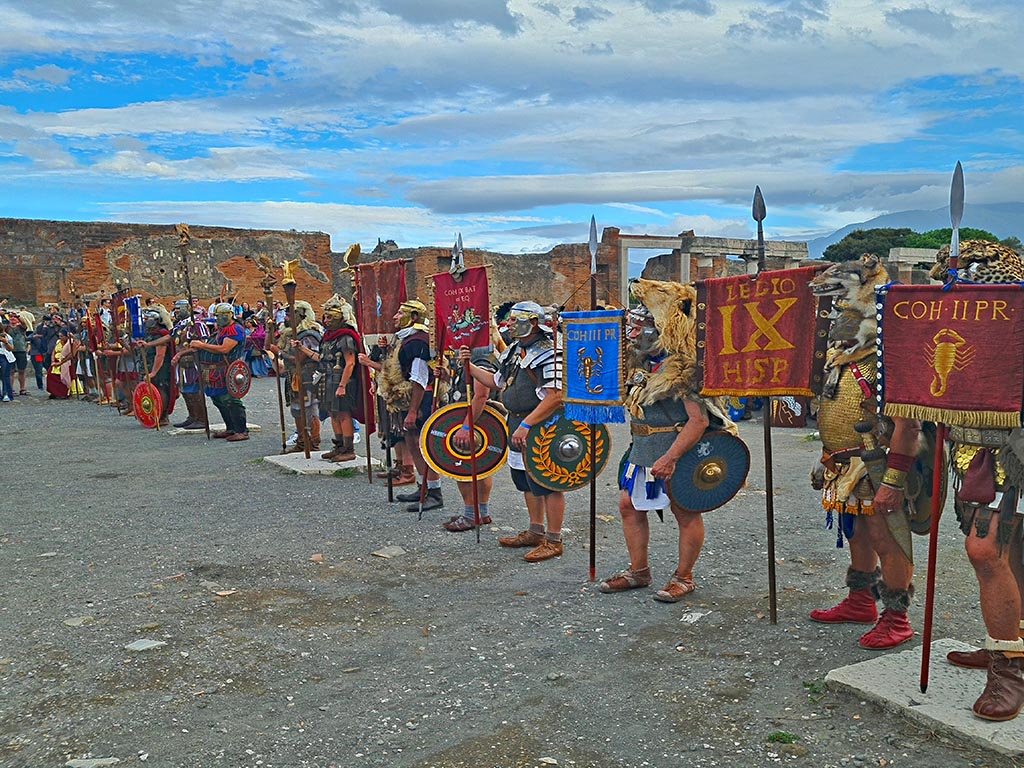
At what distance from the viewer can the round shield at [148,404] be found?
13242 mm

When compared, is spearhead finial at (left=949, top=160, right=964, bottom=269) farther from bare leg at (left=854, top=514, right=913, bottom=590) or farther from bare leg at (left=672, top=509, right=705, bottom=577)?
bare leg at (left=672, top=509, right=705, bottom=577)

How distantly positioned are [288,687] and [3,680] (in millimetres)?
1444

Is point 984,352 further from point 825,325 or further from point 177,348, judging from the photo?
point 177,348

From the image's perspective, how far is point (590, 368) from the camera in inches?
217

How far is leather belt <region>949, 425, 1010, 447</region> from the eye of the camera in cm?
350

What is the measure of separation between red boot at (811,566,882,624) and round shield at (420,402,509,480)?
2799 millimetres

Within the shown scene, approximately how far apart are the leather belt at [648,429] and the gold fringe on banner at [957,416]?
1431 mm

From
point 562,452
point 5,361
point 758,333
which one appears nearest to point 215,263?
point 5,361

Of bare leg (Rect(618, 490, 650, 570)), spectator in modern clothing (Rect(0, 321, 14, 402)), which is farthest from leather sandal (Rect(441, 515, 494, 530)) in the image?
spectator in modern clothing (Rect(0, 321, 14, 402))

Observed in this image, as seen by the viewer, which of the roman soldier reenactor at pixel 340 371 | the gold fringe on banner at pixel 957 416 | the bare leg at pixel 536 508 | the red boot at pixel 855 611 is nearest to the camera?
the gold fringe on banner at pixel 957 416

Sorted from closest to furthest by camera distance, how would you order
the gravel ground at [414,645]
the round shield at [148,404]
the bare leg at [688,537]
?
the gravel ground at [414,645] → the bare leg at [688,537] → the round shield at [148,404]

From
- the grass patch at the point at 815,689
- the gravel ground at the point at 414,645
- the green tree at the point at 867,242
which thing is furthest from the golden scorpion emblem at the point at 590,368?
the green tree at the point at 867,242

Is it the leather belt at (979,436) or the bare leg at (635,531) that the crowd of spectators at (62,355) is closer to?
the bare leg at (635,531)

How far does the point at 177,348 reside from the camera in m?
13.1
